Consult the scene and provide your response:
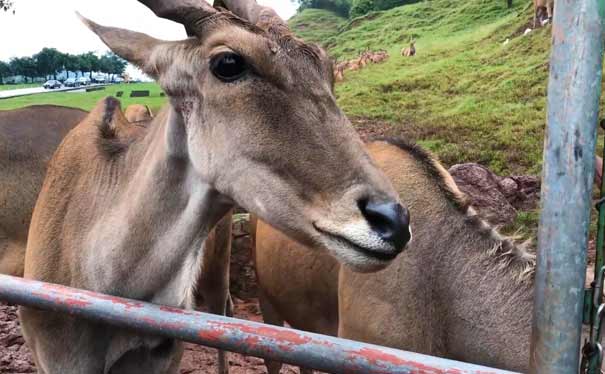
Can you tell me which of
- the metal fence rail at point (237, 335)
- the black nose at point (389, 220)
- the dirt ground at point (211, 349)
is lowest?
the dirt ground at point (211, 349)

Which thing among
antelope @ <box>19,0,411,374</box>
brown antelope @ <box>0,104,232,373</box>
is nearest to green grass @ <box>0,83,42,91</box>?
brown antelope @ <box>0,104,232,373</box>

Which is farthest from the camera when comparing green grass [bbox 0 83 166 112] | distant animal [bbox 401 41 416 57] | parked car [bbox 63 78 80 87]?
parked car [bbox 63 78 80 87]

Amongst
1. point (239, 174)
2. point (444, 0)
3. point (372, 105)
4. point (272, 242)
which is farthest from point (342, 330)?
point (444, 0)

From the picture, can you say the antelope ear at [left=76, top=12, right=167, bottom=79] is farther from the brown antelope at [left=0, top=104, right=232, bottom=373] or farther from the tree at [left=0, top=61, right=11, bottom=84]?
the tree at [left=0, top=61, right=11, bottom=84]

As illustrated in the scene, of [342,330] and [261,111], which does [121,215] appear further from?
[342,330]

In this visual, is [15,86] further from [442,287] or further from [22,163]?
[442,287]

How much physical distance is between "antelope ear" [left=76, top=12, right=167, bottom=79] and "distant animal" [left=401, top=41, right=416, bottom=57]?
5.94m

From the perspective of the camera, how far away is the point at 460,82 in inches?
277

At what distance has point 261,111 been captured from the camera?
2010 mm

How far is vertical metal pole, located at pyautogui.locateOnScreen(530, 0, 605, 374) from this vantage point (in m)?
1.24

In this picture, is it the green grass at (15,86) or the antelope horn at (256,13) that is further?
the green grass at (15,86)

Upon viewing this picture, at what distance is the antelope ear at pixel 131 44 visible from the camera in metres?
2.29

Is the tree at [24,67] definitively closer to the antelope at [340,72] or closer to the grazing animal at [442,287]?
the antelope at [340,72]

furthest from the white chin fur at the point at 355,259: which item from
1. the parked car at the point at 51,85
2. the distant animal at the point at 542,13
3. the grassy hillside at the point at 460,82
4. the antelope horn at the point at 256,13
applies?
the parked car at the point at 51,85
